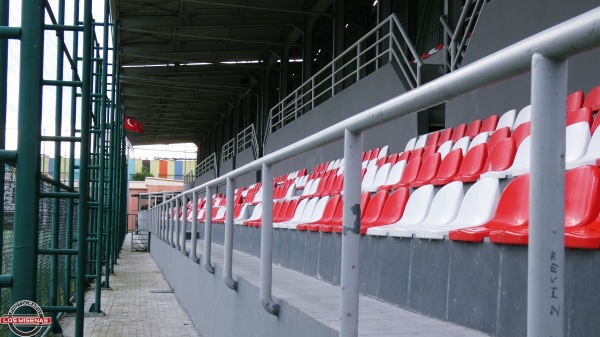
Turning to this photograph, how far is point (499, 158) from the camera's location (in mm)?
4145

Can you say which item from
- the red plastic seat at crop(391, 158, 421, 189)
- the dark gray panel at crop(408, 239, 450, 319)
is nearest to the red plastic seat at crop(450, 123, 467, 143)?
the red plastic seat at crop(391, 158, 421, 189)

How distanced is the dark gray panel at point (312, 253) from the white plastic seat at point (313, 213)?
50 cm

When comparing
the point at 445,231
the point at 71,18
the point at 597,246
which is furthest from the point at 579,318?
the point at 71,18

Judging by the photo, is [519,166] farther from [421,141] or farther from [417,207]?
[421,141]

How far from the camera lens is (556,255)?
110 centimetres

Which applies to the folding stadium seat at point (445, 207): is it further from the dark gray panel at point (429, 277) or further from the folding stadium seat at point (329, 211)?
the folding stadium seat at point (329, 211)

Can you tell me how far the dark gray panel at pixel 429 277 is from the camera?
259cm

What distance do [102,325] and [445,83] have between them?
657 centimetres

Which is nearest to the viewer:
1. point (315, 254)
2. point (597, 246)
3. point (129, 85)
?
point (597, 246)

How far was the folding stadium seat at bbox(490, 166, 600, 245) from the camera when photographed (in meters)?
2.18

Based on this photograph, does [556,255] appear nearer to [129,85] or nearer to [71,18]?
[71,18]

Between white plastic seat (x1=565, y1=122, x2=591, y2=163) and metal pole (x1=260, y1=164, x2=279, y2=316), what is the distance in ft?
4.97

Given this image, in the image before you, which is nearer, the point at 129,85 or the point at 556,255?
the point at 556,255

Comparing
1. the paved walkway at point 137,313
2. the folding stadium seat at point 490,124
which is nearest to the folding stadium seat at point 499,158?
the folding stadium seat at point 490,124
